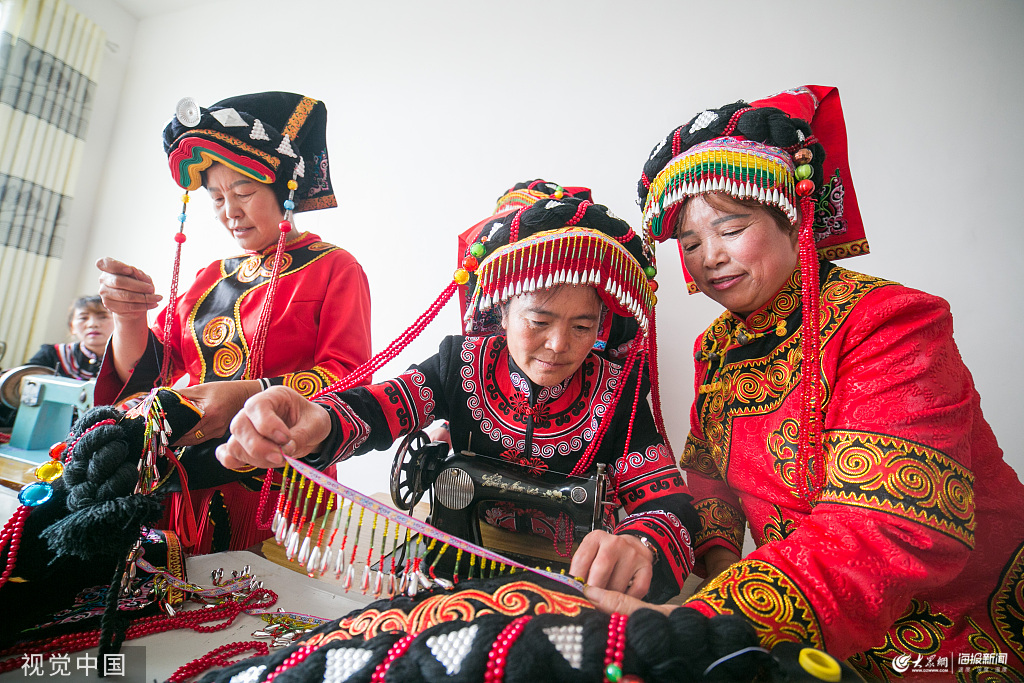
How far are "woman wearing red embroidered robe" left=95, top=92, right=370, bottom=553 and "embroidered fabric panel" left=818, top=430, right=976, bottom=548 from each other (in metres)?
1.10

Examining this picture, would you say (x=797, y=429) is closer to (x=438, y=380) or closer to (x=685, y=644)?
(x=685, y=644)

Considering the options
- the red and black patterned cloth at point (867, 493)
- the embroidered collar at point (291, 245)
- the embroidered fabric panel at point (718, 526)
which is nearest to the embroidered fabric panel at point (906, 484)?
the red and black patterned cloth at point (867, 493)

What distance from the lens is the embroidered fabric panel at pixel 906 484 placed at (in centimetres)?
64

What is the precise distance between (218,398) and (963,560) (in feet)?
4.31

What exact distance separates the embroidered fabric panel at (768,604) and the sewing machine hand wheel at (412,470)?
54cm

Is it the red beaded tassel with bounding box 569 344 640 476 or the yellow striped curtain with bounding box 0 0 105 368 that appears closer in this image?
the red beaded tassel with bounding box 569 344 640 476

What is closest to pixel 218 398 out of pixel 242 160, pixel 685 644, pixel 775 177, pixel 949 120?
pixel 242 160

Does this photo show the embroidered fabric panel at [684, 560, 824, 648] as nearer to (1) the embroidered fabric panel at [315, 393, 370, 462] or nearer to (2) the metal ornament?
(1) the embroidered fabric panel at [315, 393, 370, 462]

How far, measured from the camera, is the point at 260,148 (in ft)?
4.34

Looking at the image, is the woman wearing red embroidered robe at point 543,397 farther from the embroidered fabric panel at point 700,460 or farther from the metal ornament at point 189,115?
the metal ornament at point 189,115

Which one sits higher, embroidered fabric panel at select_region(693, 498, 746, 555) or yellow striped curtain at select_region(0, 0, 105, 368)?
yellow striped curtain at select_region(0, 0, 105, 368)

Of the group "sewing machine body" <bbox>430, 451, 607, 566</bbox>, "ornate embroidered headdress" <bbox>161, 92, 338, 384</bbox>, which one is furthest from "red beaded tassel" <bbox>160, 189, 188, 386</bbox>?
"sewing machine body" <bbox>430, 451, 607, 566</bbox>

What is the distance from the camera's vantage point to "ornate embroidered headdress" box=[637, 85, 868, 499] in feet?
2.88

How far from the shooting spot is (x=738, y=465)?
1003mm
